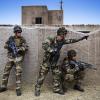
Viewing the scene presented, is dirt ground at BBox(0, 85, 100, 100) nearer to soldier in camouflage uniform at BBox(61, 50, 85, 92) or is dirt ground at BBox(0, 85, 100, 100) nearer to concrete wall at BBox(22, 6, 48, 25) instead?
soldier in camouflage uniform at BBox(61, 50, 85, 92)

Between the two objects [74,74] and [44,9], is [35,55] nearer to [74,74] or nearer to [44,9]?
[74,74]

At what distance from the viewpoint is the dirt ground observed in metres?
6.45

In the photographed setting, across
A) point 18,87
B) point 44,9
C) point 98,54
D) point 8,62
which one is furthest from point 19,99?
point 44,9

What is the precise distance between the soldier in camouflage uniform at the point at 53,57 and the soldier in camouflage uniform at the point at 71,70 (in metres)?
0.17

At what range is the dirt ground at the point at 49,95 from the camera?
645 cm

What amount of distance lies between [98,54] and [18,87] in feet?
6.83

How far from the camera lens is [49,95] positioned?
21.7 ft

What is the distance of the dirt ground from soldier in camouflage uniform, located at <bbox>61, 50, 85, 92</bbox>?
23cm

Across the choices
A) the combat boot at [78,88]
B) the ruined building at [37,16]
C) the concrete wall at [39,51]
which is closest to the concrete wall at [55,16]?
the ruined building at [37,16]

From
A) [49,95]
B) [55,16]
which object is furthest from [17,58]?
[55,16]

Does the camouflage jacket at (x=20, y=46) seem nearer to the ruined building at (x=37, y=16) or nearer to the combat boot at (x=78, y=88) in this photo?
the combat boot at (x=78, y=88)

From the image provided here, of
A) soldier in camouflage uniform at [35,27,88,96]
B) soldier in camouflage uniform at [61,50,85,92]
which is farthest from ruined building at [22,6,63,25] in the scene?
soldier in camouflage uniform at [35,27,88,96]

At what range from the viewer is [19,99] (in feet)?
20.8

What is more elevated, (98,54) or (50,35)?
(50,35)
